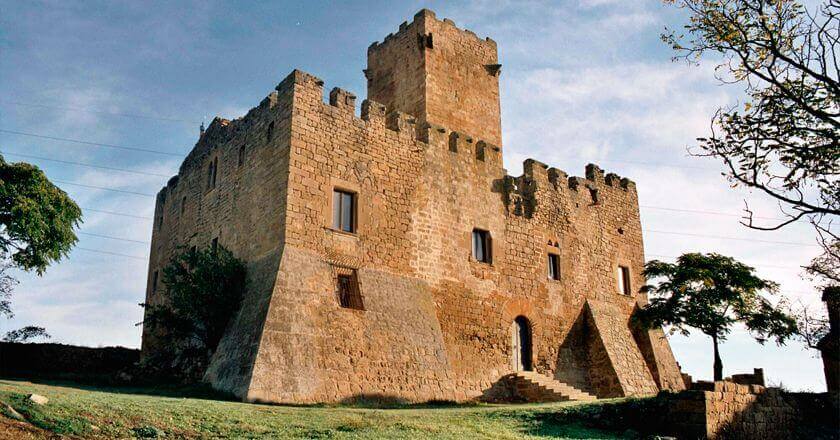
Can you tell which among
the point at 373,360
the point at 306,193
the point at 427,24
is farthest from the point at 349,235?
the point at 427,24

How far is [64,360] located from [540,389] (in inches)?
590

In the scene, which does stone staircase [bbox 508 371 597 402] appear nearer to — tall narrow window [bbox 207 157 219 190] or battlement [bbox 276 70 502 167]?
battlement [bbox 276 70 502 167]

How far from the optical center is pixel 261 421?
10.7 m

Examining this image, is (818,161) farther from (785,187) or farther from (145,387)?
(145,387)

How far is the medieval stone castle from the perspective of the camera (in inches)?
640

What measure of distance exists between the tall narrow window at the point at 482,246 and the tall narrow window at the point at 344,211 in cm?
427

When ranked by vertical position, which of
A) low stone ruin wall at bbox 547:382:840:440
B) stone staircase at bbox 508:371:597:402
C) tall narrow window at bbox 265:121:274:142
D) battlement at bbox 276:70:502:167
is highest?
battlement at bbox 276:70:502:167

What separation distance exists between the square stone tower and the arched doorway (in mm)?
6422

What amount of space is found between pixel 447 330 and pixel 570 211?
7604 millimetres

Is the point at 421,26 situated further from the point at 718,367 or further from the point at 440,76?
the point at 718,367

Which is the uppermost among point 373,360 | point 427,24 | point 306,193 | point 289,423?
point 427,24

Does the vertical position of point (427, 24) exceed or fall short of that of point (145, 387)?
it exceeds it

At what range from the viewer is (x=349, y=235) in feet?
58.7

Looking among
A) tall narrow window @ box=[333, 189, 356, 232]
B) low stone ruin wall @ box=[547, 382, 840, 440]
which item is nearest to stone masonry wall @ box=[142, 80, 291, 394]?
tall narrow window @ box=[333, 189, 356, 232]
